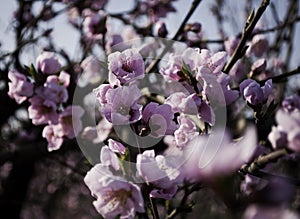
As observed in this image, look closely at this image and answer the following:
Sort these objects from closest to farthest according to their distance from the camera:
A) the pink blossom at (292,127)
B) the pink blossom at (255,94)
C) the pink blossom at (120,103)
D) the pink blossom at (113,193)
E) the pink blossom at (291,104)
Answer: the pink blossom at (292,127) < the pink blossom at (113,193) < the pink blossom at (120,103) < the pink blossom at (255,94) < the pink blossom at (291,104)

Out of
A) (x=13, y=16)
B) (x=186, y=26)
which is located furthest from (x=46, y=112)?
(x=13, y=16)

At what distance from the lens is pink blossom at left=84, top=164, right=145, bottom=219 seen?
1.08 metres

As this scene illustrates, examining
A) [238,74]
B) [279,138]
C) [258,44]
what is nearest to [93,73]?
[238,74]

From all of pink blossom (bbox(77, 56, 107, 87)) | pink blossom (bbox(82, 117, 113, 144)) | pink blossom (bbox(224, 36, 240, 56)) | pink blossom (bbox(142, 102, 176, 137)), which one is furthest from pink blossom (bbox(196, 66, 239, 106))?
pink blossom (bbox(224, 36, 240, 56))

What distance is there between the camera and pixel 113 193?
46.4 inches

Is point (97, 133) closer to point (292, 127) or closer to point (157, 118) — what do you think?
point (157, 118)

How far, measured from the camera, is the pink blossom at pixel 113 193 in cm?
108

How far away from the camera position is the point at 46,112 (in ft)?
7.27

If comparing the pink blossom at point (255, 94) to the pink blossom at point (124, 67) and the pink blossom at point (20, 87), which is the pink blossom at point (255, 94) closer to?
the pink blossom at point (124, 67)

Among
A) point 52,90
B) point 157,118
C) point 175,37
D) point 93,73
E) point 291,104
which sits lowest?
point 93,73

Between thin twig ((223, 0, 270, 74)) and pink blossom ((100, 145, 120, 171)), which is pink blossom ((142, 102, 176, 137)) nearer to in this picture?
pink blossom ((100, 145, 120, 171))

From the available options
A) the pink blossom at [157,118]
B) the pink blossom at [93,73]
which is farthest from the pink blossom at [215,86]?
the pink blossom at [93,73]

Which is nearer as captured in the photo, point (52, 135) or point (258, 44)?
point (52, 135)

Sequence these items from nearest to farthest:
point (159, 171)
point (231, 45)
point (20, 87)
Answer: point (159, 171) < point (20, 87) < point (231, 45)
